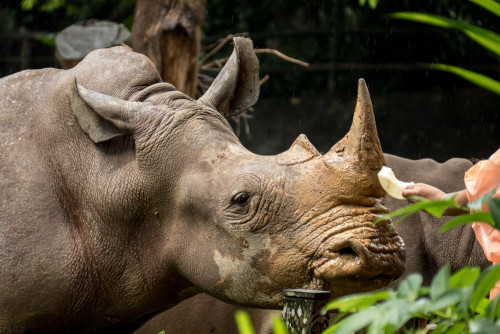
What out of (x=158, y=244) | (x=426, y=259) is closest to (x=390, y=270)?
(x=158, y=244)

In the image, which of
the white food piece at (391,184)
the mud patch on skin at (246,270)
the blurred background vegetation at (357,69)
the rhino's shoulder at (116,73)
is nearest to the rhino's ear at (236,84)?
the rhino's shoulder at (116,73)

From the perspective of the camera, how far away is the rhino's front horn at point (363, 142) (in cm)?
311

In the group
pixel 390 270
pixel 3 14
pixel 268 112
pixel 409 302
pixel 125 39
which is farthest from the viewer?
pixel 3 14

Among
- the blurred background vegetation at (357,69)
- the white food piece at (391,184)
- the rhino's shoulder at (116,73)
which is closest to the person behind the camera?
the white food piece at (391,184)

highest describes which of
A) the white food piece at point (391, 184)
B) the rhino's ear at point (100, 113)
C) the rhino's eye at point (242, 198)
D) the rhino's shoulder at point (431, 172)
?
the white food piece at point (391, 184)

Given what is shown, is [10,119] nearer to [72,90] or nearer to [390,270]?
[72,90]

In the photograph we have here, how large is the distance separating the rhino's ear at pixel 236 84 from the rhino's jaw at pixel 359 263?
3.55 ft

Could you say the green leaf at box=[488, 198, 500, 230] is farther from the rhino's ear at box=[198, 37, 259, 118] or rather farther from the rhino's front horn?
the rhino's ear at box=[198, 37, 259, 118]

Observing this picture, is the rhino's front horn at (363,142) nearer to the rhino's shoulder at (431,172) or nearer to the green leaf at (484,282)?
the green leaf at (484,282)

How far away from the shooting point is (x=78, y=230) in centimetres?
358

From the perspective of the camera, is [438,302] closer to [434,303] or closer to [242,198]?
[434,303]

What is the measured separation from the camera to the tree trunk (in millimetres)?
6520

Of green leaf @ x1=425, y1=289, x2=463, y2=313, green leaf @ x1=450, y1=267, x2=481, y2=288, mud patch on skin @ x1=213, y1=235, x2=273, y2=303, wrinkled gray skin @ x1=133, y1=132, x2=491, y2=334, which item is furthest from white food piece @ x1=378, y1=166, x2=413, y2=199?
wrinkled gray skin @ x1=133, y1=132, x2=491, y2=334

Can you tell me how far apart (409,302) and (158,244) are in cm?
242
